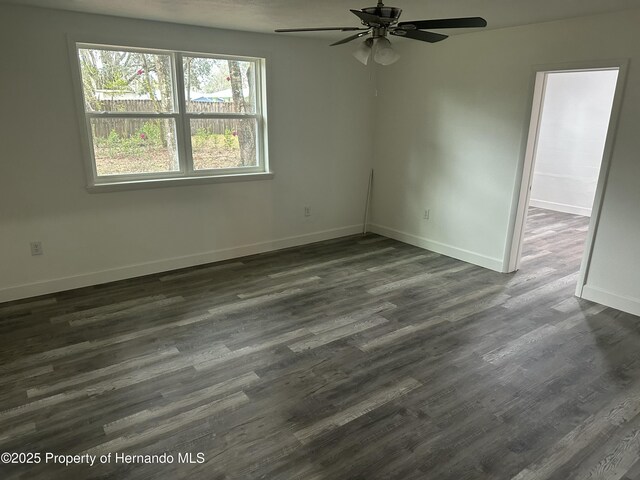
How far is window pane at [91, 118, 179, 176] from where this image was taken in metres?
4.14

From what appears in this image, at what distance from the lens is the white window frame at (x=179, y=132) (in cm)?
395

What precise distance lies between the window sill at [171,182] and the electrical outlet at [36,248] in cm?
65

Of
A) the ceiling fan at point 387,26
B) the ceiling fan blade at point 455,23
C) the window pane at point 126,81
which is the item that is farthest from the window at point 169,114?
the ceiling fan blade at point 455,23

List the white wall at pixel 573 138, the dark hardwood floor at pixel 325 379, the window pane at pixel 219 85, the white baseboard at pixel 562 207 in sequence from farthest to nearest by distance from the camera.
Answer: the white baseboard at pixel 562 207, the white wall at pixel 573 138, the window pane at pixel 219 85, the dark hardwood floor at pixel 325 379

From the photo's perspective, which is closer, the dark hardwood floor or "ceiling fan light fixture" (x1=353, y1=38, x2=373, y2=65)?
the dark hardwood floor

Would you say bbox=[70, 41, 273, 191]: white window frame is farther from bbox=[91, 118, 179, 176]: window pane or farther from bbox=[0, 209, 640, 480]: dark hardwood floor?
bbox=[0, 209, 640, 480]: dark hardwood floor

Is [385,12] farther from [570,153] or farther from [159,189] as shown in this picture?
[570,153]

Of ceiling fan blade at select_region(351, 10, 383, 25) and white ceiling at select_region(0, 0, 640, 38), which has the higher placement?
white ceiling at select_region(0, 0, 640, 38)

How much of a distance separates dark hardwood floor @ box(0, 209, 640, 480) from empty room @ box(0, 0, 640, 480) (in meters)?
0.02

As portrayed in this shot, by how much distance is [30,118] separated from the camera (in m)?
3.69

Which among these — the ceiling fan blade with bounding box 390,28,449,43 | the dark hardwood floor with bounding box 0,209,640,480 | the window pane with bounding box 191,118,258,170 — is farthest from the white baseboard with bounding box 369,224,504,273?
the ceiling fan blade with bounding box 390,28,449,43

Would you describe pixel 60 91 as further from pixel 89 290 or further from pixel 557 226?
pixel 557 226

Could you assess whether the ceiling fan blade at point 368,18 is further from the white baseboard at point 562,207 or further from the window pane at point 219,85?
the white baseboard at point 562,207

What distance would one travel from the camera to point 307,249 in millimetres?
5461
